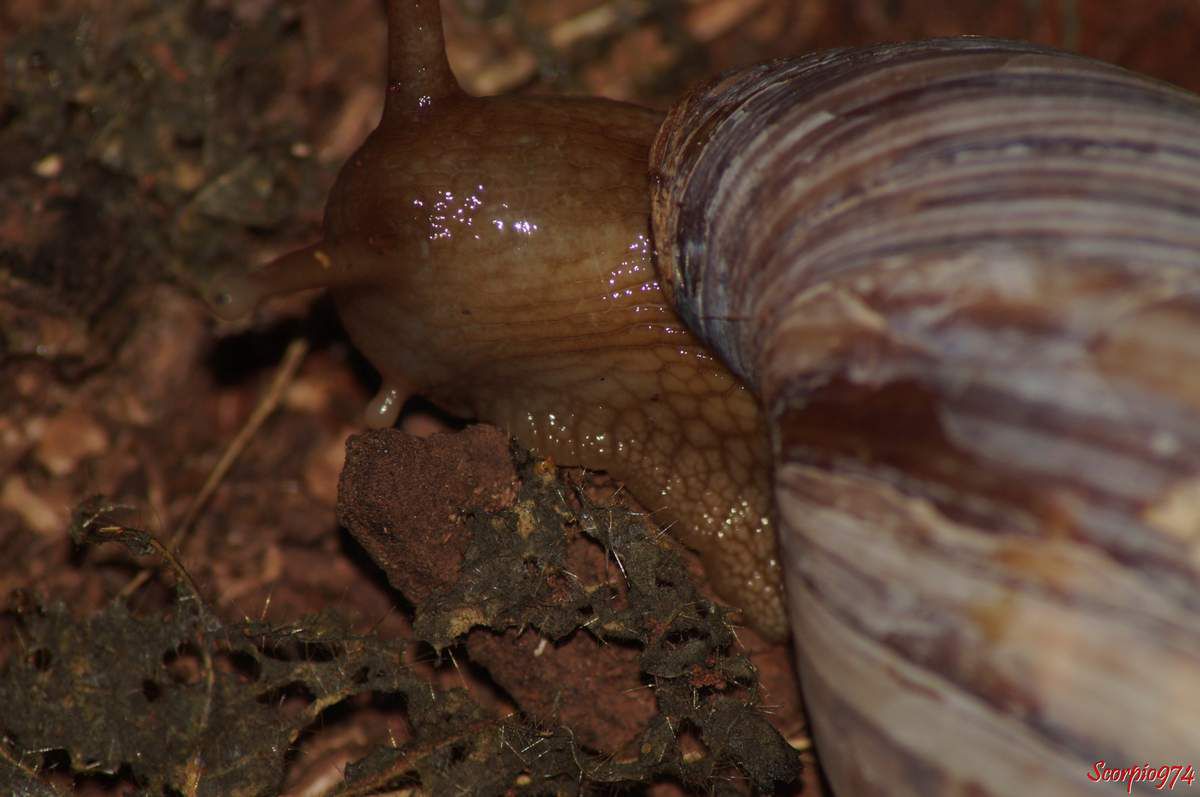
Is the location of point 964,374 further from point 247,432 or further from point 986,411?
point 247,432

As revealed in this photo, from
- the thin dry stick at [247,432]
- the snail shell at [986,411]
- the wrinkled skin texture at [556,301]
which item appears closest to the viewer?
the snail shell at [986,411]

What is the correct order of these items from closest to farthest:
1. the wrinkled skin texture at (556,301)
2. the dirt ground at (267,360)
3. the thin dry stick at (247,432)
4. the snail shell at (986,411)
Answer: the snail shell at (986,411) < the dirt ground at (267,360) < the wrinkled skin texture at (556,301) < the thin dry stick at (247,432)

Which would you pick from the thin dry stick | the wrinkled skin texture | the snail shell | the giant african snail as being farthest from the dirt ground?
the snail shell

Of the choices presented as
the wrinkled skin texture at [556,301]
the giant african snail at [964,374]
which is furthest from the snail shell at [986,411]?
the wrinkled skin texture at [556,301]

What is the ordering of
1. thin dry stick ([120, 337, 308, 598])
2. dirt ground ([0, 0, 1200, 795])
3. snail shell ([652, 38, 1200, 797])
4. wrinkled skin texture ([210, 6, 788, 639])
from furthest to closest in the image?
thin dry stick ([120, 337, 308, 598]), wrinkled skin texture ([210, 6, 788, 639]), dirt ground ([0, 0, 1200, 795]), snail shell ([652, 38, 1200, 797])

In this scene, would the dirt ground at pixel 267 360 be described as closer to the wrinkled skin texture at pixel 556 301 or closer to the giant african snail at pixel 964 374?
the wrinkled skin texture at pixel 556 301

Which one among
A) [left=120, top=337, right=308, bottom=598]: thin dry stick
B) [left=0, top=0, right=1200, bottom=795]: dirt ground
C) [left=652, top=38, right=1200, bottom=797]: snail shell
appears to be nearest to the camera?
[left=652, top=38, right=1200, bottom=797]: snail shell

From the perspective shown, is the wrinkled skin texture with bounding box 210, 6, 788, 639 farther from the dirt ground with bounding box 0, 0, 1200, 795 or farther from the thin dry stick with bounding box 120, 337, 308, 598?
the thin dry stick with bounding box 120, 337, 308, 598

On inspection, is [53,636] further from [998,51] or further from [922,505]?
[998,51]
